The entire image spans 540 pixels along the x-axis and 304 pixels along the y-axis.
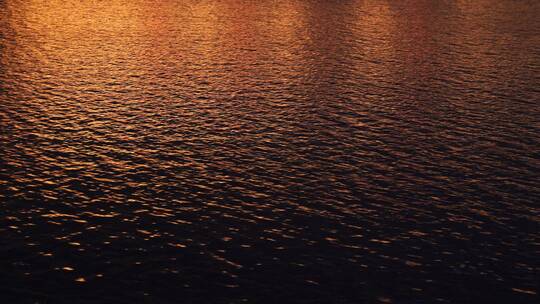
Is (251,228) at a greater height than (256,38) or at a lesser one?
lesser

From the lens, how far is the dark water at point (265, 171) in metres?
41.3

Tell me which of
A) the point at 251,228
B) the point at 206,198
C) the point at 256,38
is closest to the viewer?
the point at 251,228

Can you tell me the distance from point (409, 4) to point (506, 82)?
9233 centimetres

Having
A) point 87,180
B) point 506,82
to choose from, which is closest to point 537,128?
point 506,82

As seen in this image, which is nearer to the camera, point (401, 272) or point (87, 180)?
point (401, 272)

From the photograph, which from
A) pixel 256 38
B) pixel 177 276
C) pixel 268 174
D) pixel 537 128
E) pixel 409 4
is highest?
pixel 409 4

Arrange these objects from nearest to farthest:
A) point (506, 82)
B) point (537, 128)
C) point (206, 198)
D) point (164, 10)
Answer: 1. point (206, 198)
2. point (537, 128)
3. point (506, 82)
4. point (164, 10)

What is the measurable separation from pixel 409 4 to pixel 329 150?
4985 inches

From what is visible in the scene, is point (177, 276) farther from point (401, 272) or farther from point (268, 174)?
point (268, 174)

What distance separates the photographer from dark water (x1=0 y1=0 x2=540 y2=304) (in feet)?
136

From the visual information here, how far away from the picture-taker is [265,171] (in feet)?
192

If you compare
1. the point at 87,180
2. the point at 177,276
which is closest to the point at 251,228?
the point at 177,276

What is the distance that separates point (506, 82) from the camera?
308 ft

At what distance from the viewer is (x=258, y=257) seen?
43656 millimetres
